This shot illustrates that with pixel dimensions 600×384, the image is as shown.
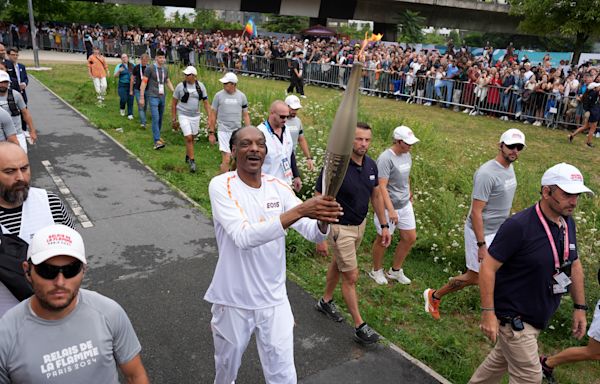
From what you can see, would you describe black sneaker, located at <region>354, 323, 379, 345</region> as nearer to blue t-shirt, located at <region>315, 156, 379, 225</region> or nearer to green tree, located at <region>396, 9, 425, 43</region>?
blue t-shirt, located at <region>315, 156, 379, 225</region>

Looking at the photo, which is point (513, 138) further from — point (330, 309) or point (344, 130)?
point (344, 130)

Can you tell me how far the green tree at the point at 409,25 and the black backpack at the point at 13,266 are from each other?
47.2m

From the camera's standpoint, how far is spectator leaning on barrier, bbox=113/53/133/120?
14855 millimetres

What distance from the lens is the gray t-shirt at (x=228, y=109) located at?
912 cm

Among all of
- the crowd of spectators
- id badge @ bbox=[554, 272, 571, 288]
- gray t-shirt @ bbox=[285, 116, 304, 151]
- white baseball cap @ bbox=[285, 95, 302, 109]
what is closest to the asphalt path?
id badge @ bbox=[554, 272, 571, 288]

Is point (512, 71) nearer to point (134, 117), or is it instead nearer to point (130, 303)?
point (134, 117)

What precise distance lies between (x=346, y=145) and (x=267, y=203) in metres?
Result: 1.28

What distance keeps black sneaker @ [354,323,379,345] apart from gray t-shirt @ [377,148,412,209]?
190 centimetres

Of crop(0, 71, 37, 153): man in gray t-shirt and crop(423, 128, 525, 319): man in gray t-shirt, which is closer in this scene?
crop(423, 128, 525, 319): man in gray t-shirt

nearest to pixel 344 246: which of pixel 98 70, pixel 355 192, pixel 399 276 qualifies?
pixel 355 192

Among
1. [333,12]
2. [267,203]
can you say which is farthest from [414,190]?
[333,12]

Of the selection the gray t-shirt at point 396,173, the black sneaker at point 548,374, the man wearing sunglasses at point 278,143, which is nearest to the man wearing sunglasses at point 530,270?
the black sneaker at point 548,374

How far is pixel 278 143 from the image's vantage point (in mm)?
6734

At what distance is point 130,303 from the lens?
5547 millimetres
